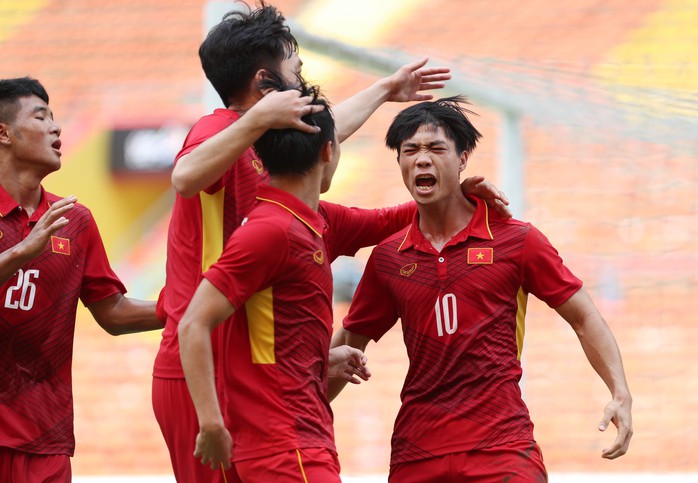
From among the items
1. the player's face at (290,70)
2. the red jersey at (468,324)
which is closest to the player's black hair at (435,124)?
the red jersey at (468,324)

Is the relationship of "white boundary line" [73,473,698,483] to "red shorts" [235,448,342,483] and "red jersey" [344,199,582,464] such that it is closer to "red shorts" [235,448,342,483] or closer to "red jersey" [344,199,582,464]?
"red jersey" [344,199,582,464]

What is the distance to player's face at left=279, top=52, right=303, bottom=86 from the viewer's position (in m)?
3.75

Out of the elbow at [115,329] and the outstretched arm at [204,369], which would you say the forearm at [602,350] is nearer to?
the outstretched arm at [204,369]

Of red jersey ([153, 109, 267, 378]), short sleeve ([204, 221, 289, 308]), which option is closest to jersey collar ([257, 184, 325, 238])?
short sleeve ([204, 221, 289, 308])

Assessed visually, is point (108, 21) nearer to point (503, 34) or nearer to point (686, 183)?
point (503, 34)

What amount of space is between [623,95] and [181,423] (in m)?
4.45

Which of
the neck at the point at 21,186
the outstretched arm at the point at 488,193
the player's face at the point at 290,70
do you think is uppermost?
the player's face at the point at 290,70

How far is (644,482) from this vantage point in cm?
766

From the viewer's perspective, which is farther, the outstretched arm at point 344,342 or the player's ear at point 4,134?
the player's ear at point 4,134

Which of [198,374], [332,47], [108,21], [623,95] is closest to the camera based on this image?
[198,374]

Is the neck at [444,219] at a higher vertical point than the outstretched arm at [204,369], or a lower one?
higher

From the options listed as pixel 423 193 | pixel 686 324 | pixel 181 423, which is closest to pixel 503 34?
pixel 686 324

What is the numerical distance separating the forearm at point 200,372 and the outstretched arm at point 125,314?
1316 millimetres

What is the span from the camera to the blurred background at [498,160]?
7414 millimetres
